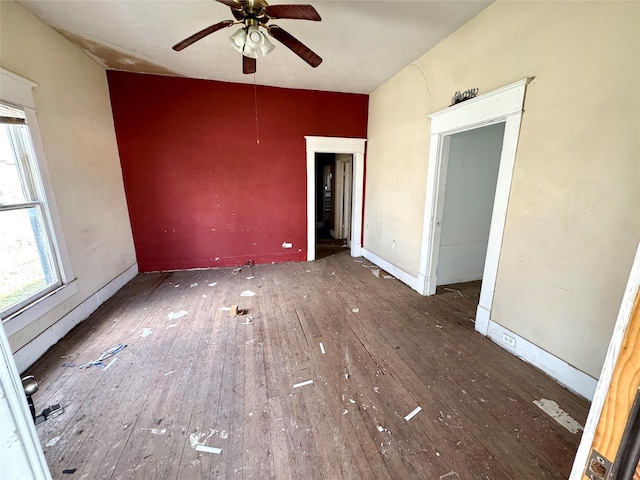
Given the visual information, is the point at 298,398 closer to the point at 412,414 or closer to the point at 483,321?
the point at 412,414

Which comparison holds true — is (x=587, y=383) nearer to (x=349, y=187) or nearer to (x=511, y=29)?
(x=511, y=29)

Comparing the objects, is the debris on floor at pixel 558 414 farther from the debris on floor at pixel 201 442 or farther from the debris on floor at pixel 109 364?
the debris on floor at pixel 109 364

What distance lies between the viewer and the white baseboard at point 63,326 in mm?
2064

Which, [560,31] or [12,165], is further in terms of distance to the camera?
[12,165]

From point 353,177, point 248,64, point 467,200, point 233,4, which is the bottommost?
point 467,200

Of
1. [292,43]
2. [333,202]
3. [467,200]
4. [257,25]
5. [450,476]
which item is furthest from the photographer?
[333,202]

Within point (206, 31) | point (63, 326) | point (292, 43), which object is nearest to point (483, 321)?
point (292, 43)

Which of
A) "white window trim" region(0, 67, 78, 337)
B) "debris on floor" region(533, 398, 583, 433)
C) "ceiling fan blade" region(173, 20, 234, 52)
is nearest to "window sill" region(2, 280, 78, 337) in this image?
"white window trim" region(0, 67, 78, 337)

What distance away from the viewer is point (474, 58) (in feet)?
7.98

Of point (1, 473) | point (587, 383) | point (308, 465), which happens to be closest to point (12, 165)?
point (1, 473)

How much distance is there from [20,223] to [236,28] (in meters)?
2.61

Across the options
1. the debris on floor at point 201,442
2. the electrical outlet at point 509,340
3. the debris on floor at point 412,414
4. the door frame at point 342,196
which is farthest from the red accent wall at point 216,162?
the debris on floor at point 412,414

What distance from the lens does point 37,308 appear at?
220 centimetres

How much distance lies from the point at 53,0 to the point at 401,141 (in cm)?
369
